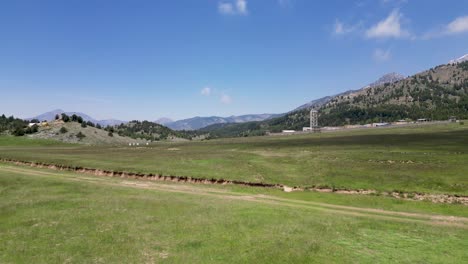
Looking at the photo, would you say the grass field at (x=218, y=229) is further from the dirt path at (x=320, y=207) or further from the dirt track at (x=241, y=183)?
the dirt track at (x=241, y=183)

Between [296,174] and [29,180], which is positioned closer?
[29,180]

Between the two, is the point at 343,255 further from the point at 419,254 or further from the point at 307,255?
the point at 419,254

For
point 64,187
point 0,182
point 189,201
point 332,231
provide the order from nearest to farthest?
point 332,231, point 189,201, point 64,187, point 0,182

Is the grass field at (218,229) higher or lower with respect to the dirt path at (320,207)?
higher

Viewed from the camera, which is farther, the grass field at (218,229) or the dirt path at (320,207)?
the dirt path at (320,207)

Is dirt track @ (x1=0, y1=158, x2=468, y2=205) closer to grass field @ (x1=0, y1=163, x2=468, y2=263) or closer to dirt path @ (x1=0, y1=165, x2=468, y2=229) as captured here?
grass field @ (x1=0, y1=163, x2=468, y2=263)

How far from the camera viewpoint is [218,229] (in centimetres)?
2505

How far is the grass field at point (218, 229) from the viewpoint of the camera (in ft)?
65.5

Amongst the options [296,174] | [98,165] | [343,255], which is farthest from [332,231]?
[98,165]

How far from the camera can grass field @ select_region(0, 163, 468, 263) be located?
65.5ft

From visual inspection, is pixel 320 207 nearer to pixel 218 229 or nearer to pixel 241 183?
pixel 218 229

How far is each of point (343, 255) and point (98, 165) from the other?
62574 millimetres

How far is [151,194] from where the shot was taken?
1597 inches

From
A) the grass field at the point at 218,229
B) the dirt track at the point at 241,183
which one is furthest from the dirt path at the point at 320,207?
the dirt track at the point at 241,183
